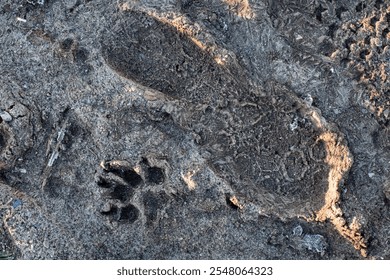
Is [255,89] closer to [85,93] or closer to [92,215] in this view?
[85,93]

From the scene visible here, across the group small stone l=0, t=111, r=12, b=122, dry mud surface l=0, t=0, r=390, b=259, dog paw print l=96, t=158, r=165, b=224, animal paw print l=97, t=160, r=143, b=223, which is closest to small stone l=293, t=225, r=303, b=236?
dry mud surface l=0, t=0, r=390, b=259

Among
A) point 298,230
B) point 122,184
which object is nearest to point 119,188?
point 122,184

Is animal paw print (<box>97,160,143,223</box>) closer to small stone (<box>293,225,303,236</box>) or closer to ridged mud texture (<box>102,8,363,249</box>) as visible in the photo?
ridged mud texture (<box>102,8,363,249</box>)

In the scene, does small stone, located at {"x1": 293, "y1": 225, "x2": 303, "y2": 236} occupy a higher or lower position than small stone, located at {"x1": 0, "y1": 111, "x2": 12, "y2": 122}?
lower

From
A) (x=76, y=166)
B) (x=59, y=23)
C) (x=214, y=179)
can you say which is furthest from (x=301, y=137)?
(x=59, y=23)

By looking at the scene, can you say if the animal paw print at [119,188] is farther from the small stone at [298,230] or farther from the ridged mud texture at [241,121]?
the small stone at [298,230]

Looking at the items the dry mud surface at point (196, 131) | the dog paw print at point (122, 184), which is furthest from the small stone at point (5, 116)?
the dog paw print at point (122, 184)
